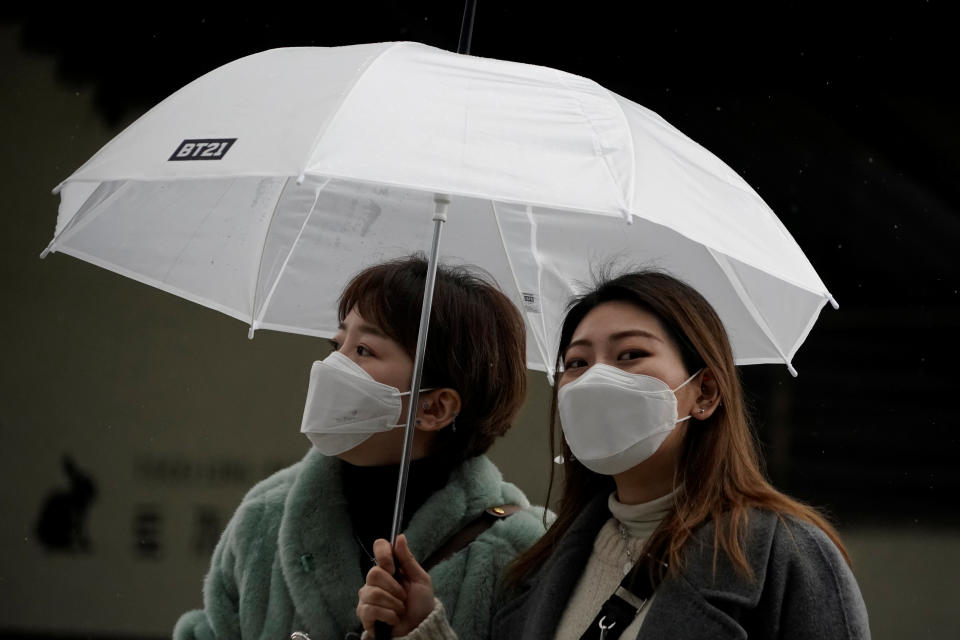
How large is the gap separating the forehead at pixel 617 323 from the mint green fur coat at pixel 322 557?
561 mm

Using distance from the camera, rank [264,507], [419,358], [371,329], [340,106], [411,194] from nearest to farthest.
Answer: [340,106] < [419,358] < [371,329] < [264,507] < [411,194]

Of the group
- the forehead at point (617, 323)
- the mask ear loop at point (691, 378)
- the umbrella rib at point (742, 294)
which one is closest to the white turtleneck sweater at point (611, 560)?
the mask ear loop at point (691, 378)

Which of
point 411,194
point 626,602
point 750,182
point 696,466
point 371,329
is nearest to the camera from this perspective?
point 626,602

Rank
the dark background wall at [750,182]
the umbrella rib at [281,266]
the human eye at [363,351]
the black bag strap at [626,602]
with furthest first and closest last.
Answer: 1. the dark background wall at [750,182]
2. the umbrella rib at [281,266]
3. the human eye at [363,351]
4. the black bag strap at [626,602]

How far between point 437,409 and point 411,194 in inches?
24.8

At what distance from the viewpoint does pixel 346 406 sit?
9.93 feet

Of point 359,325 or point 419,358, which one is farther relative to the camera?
point 359,325

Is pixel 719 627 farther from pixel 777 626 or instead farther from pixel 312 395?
pixel 312 395

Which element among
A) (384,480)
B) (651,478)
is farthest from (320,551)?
(651,478)

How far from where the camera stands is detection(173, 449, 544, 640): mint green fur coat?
2.96 metres

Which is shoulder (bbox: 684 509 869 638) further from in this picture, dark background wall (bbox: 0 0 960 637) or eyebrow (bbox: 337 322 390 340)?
dark background wall (bbox: 0 0 960 637)

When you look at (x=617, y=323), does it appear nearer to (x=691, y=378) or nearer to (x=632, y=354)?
(x=632, y=354)

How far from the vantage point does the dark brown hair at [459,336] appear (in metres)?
3.16

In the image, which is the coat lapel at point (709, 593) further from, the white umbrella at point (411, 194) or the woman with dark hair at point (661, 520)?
the white umbrella at point (411, 194)
